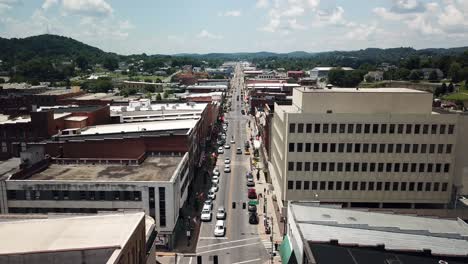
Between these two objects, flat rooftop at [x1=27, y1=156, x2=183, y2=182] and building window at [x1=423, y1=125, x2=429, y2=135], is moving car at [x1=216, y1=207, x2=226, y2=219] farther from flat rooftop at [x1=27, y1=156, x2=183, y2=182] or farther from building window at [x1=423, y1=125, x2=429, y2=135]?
building window at [x1=423, y1=125, x2=429, y2=135]

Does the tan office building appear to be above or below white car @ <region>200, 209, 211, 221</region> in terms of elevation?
above

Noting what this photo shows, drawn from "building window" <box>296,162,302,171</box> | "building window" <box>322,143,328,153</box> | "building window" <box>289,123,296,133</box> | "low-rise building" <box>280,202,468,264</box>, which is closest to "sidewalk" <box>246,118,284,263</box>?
"building window" <box>296,162,302,171</box>

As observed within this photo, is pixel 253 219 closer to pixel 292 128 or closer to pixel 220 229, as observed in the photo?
→ pixel 220 229

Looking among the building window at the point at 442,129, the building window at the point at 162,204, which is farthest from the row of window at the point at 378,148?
the building window at the point at 162,204

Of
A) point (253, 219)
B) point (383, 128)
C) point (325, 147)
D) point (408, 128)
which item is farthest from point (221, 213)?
point (408, 128)

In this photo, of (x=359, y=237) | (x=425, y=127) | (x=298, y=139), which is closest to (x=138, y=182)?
(x=298, y=139)

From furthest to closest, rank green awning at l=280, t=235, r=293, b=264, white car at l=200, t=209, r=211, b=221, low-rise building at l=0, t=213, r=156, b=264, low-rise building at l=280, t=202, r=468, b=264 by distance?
1. white car at l=200, t=209, r=211, b=221
2. green awning at l=280, t=235, r=293, b=264
3. low-rise building at l=280, t=202, r=468, b=264
4. low-rise building at l=0, t=213, r=156, b=264
